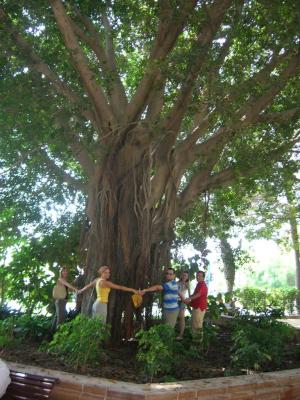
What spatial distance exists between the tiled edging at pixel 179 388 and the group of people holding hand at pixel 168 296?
163cm

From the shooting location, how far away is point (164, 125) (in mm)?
7758

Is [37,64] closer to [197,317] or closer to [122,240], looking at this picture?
[122,240]

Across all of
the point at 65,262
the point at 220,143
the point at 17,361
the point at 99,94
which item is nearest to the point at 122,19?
the point at 99,94

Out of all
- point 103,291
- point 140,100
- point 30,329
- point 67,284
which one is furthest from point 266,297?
point 140,100

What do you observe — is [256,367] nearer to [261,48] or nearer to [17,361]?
[17,361]

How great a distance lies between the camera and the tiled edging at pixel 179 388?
4.38 m

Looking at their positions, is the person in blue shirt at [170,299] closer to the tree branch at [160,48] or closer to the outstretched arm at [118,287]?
the outstretched arm at [118,287]

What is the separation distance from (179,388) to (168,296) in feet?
9.05

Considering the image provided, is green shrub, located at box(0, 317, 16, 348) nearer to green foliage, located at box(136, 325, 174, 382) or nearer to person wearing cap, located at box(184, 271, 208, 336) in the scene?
green foliage, located at box(136, 325, 174, 382)

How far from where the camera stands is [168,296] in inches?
286

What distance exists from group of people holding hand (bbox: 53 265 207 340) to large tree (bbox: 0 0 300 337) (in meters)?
0.44

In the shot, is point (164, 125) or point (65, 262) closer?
point (164, 125)

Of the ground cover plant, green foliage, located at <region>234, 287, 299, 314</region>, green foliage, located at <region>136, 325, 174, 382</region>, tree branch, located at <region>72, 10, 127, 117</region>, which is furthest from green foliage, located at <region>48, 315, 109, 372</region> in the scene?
green foliage, located at <region>234, 287, 299, 314</region>

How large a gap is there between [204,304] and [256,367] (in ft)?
7.03
